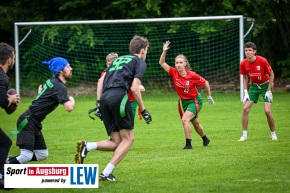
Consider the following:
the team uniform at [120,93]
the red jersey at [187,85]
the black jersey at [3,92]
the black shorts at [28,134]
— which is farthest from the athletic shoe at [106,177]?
the red jersey at [187,85]

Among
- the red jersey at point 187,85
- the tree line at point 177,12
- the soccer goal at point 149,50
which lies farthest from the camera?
the tree line at point 177,12

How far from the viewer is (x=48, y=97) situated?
8.93m

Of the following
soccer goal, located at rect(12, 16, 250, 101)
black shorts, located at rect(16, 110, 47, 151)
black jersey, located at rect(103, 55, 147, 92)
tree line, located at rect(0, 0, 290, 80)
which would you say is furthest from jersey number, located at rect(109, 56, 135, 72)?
tree line, located at rect(0, 0, 290, 80)

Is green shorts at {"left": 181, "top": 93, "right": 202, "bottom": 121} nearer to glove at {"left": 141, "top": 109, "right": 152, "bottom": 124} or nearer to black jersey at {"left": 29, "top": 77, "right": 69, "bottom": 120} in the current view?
glove at {"left": 141, "top": 109, "right": 152, "bottom": 124}

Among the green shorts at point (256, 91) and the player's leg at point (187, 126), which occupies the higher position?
the green shorts at point (256, 91)

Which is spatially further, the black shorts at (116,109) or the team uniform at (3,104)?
the black shorts at (116,109)

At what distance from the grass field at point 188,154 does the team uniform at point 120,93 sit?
2.56 ft

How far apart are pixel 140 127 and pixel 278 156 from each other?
6619mm

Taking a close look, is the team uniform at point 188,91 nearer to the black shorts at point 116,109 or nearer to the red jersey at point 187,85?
the red jersey at point 187,85

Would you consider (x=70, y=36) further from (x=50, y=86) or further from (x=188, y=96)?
(x=50, y=86)

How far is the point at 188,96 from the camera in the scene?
12922mm

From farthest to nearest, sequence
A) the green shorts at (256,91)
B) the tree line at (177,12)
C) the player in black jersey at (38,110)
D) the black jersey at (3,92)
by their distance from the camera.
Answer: the tree line at (177,12), the green shorts at (256,91), the player in black jersey at (38,110), the black jersey at (3,92)

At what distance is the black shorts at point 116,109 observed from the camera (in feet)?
29.2

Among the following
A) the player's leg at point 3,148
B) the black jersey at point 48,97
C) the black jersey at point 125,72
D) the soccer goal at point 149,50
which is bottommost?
the soccer goal at point 149,50
